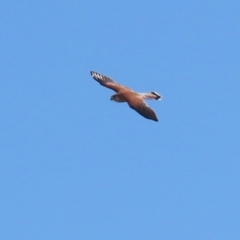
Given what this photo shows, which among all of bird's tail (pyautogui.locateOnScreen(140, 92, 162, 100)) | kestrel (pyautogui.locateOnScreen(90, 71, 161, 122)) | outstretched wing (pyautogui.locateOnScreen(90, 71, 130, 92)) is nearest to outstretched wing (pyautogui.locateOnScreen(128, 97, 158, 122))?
kestrel (pyautogui.locateOnScreen(90, 71, 161, 122))

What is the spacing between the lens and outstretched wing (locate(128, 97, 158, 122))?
29936 mm

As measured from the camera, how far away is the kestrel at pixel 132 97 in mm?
30122

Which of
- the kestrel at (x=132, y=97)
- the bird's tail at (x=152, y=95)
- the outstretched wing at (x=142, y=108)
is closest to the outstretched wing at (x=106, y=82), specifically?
the kestrel at (x=132, y=97)

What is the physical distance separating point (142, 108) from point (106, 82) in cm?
450

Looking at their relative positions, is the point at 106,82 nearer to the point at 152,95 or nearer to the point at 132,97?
the point at 152,95

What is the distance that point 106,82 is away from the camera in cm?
3456

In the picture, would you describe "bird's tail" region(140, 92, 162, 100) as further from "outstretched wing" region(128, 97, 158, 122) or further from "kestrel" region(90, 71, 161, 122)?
"outstretched wing" region(128, 97, 158, 122)

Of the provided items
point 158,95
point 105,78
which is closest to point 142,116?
point 158,95

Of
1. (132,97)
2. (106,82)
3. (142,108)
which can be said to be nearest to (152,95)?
(132,97)

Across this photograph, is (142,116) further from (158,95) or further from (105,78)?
(105,78)

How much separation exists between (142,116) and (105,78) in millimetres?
5361

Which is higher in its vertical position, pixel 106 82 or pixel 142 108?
pixel 106 82

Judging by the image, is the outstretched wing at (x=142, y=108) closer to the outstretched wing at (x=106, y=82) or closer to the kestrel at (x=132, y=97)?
the kestrel at (x=132, y=97)

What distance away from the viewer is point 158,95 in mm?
32594
